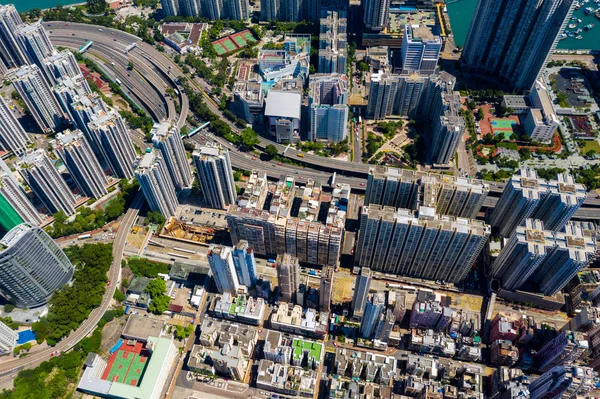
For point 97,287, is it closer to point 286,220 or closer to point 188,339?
point 188,339

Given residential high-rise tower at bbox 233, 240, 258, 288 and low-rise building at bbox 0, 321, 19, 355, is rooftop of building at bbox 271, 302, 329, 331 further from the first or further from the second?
low-rise building at bbox 0, 321, 19, 355

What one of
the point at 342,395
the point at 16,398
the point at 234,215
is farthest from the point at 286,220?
the point at 16,398

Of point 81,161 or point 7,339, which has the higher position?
point 81,161

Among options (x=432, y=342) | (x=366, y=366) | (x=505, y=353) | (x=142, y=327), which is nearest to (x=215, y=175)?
(x=142, y=327)

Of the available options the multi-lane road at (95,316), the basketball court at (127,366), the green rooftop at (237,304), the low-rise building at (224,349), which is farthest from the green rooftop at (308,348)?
the multi-lane road at (95,316)

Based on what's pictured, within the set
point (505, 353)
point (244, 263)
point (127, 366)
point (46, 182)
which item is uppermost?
point (46, 182)

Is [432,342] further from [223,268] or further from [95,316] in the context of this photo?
[95,316]

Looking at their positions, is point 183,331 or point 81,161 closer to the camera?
point 183,331
